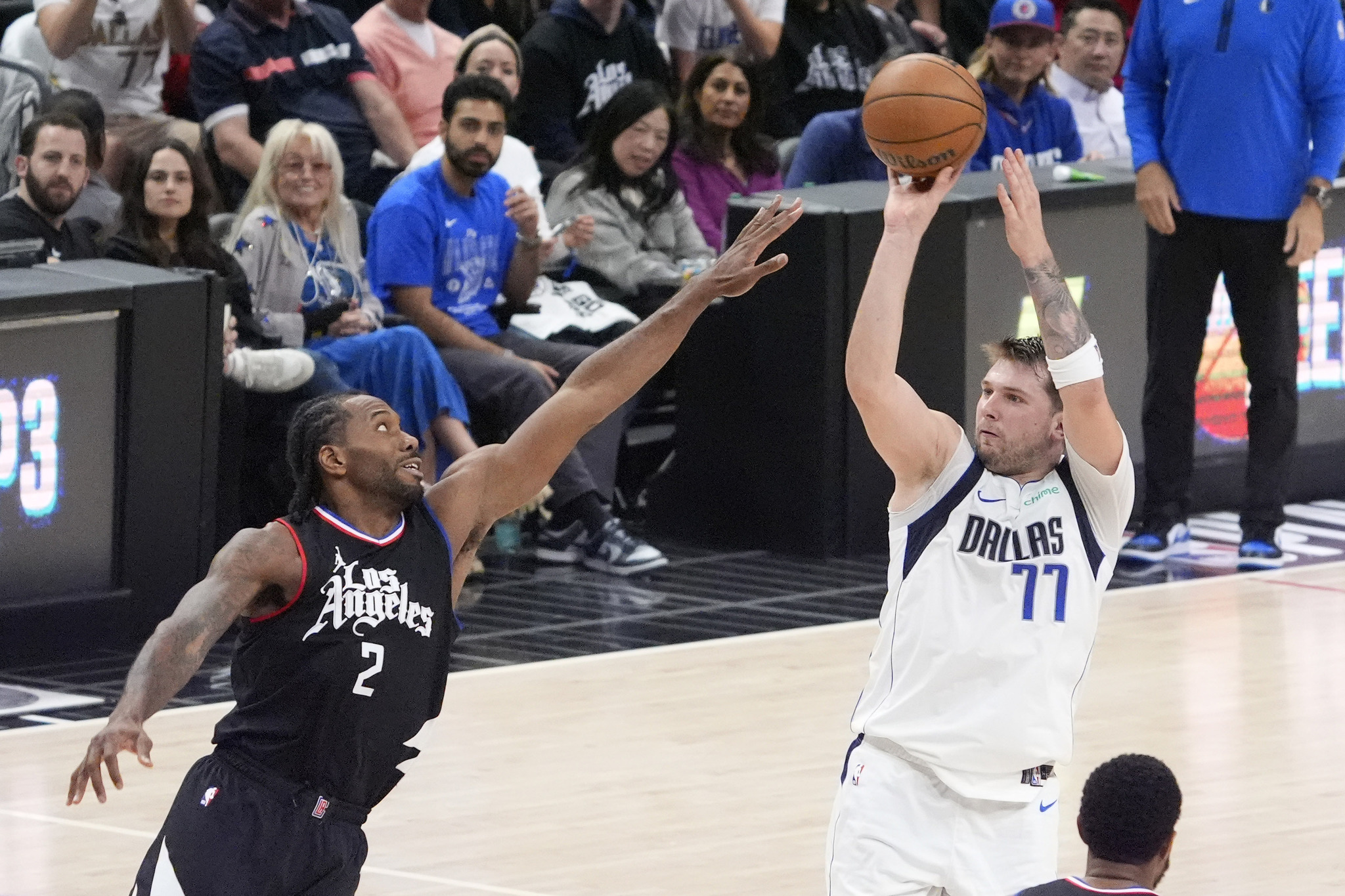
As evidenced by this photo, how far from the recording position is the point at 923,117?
5137mm

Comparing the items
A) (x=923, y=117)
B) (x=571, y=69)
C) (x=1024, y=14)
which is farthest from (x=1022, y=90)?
(x=923, y=117)

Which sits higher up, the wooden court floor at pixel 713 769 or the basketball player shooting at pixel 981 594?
the basketball player shooting at pixel 981 594

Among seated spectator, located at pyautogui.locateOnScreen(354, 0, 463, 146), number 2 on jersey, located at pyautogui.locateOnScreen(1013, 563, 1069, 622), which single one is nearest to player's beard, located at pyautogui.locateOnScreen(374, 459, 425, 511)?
number 2 on jersey, located at pyautogui.locateOnScreen(1013, 563, 1069, 622)

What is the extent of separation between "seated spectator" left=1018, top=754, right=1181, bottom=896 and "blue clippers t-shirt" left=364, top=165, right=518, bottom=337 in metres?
6.03

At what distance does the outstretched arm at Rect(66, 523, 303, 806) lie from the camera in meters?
3.92

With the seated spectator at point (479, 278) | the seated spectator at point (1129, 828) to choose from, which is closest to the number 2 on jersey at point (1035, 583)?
the seated spectator at point (1129, 828)

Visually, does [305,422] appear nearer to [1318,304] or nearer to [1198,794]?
[1198,794]

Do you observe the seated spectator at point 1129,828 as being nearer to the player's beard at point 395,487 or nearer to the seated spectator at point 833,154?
the player's beard at point 395,487

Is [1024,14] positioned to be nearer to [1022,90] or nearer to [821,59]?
[1022,90]

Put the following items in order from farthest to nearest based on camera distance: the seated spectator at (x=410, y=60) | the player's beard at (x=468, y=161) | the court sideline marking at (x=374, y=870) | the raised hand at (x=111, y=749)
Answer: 1. the seated spectator at (x=410, y=60)
2. the player's beard at (x=468, y=161)
3. the court sideline marking at (x=374, y=870)
4. the raised hand at (x=111, y=749)

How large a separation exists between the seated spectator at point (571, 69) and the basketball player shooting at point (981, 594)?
669cm

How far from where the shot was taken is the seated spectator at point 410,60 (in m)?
10.6

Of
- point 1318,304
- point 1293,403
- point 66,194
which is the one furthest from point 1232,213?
point 66,194

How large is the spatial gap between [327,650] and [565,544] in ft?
17.0
